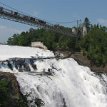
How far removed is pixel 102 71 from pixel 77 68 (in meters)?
4.77

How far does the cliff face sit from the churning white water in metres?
0.67

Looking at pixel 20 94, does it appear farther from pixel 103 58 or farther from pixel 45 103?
pixel 103 58

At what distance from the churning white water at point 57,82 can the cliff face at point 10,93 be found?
2.20 feet

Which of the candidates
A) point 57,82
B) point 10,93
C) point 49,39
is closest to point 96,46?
point 49,39

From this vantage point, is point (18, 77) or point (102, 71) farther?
point (102, 71)

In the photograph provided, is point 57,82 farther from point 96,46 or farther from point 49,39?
point 49,39

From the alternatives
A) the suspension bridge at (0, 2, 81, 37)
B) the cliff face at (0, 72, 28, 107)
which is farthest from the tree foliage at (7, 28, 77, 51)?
the cliff face at (0, 72, 28, 107)

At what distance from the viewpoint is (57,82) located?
4306 centimetres

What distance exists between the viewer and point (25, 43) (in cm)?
7138

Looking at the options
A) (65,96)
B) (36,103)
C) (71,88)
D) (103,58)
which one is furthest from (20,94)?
(103,58)

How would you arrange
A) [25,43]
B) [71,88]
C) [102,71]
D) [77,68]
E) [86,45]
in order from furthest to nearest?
[25,43] < [86,45] < [102,71] < [77,68] < [71,88]

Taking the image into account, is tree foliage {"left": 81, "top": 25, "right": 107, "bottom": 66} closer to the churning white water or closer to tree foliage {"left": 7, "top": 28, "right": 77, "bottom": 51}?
tree foliage {"left": 7, "top": 28, "right": 77, "bottom": 51}

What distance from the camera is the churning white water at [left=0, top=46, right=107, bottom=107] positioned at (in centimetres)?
3862

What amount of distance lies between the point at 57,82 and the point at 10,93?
7877 millimetres
